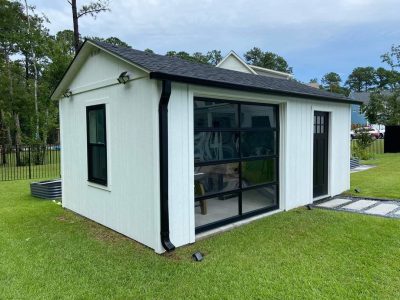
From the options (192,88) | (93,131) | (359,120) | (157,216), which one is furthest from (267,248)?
(359,120)

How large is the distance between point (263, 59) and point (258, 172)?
2045 inches

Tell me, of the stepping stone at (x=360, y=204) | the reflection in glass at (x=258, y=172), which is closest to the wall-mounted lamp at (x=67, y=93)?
the reflection in glass at (x=258, y=172)

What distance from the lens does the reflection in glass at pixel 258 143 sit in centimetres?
565

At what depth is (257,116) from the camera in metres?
5.87

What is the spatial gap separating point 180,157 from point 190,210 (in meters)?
0.82

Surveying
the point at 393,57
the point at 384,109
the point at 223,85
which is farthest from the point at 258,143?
the point at 393,57

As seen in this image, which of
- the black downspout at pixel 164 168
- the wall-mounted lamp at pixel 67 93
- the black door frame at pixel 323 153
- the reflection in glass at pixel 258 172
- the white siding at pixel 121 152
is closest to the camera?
the black downspout at pixel 164 168

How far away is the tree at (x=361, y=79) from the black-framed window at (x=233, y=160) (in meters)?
68.5

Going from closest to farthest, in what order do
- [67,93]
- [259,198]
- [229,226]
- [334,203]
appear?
[229,226], [259,198], [67,93], [334,203]

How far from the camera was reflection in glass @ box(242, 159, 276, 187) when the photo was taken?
569 centimetres

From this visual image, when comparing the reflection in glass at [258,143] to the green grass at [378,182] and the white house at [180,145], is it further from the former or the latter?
the green grass at [378,182]

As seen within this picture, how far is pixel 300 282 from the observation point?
3273mm

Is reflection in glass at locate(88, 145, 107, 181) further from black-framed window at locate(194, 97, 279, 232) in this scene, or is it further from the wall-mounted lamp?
black-framed window at locate(194, 97, 279, 232)

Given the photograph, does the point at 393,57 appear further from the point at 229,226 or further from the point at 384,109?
the point at 229,226
